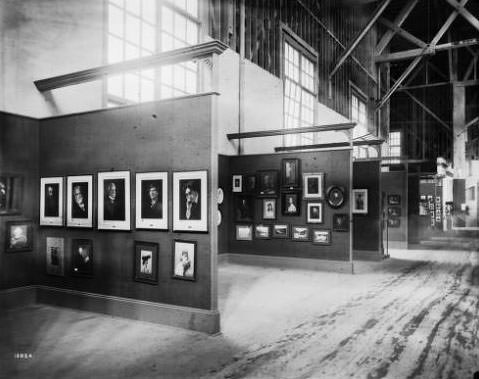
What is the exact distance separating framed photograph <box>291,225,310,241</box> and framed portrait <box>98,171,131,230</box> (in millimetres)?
5142

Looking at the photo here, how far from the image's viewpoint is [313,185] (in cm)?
977

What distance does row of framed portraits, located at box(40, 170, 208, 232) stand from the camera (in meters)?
5.11

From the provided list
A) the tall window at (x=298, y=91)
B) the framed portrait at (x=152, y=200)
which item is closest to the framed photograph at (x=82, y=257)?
the framed portrait at (x=152, y=200)

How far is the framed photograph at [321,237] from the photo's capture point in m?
9.62

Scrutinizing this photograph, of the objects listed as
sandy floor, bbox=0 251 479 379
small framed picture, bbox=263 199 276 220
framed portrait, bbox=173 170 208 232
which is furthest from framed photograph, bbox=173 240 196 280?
small framed picture, bbox=263 199 276 220

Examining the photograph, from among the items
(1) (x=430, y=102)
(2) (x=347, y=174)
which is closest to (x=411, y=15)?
(1) (x=430, y=102)

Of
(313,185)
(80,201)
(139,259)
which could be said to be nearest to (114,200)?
(80,201)

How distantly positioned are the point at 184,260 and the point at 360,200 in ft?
24.6

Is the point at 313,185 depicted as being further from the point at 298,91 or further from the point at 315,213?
the point at 298,91

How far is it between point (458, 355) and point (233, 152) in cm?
736

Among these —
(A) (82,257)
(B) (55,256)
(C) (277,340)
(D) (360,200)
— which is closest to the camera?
(C) (277,340)

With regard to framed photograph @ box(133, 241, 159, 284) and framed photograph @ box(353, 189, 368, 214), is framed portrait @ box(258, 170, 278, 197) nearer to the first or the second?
framed photograph @ box(353, 189, 368, 214)

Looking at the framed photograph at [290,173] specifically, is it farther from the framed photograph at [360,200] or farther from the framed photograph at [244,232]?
the framed photograph at [360,200]

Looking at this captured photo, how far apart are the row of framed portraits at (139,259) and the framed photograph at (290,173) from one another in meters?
5.19
